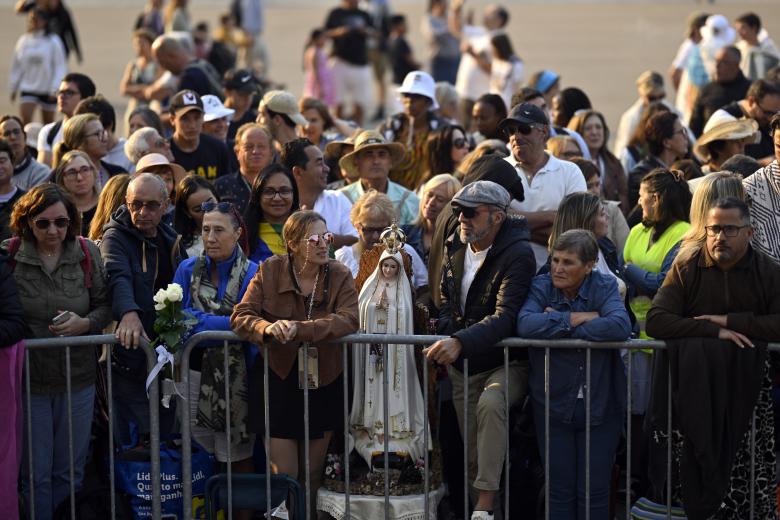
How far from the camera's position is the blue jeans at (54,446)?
6887 millimetres

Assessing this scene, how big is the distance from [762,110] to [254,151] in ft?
14.5

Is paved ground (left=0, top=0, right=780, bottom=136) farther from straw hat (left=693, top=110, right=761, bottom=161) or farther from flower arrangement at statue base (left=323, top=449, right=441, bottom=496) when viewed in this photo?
flower arrangement at statue base (left=323, top=449, right=441, bottom=496)

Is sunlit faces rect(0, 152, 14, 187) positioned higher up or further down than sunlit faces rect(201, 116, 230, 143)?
further down

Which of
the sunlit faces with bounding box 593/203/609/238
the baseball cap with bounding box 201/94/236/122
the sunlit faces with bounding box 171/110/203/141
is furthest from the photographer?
the baseball cap with bounding box 201/94/236/122

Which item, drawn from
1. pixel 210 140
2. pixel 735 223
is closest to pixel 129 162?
pixel 210 140

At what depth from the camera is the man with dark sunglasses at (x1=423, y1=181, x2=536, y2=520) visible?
6.77m

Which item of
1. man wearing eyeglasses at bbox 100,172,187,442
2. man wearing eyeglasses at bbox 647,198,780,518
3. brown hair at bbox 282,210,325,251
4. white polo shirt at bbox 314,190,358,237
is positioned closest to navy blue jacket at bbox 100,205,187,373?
man wearing eyeglasses at bbox 100,172,187,442

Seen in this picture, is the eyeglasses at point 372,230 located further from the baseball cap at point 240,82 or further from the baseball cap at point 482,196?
the baseball cap at point 240,82

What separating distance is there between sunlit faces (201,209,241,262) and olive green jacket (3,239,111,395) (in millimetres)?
679

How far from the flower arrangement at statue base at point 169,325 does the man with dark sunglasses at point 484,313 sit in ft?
4.28

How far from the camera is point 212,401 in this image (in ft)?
23.2

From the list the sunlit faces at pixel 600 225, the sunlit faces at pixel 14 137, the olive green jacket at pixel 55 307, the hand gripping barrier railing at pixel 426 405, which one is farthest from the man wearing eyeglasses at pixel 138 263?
the sunlit faces at pixel 600 225

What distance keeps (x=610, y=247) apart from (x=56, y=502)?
348 cm

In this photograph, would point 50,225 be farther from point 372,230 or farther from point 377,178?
point 377,178
